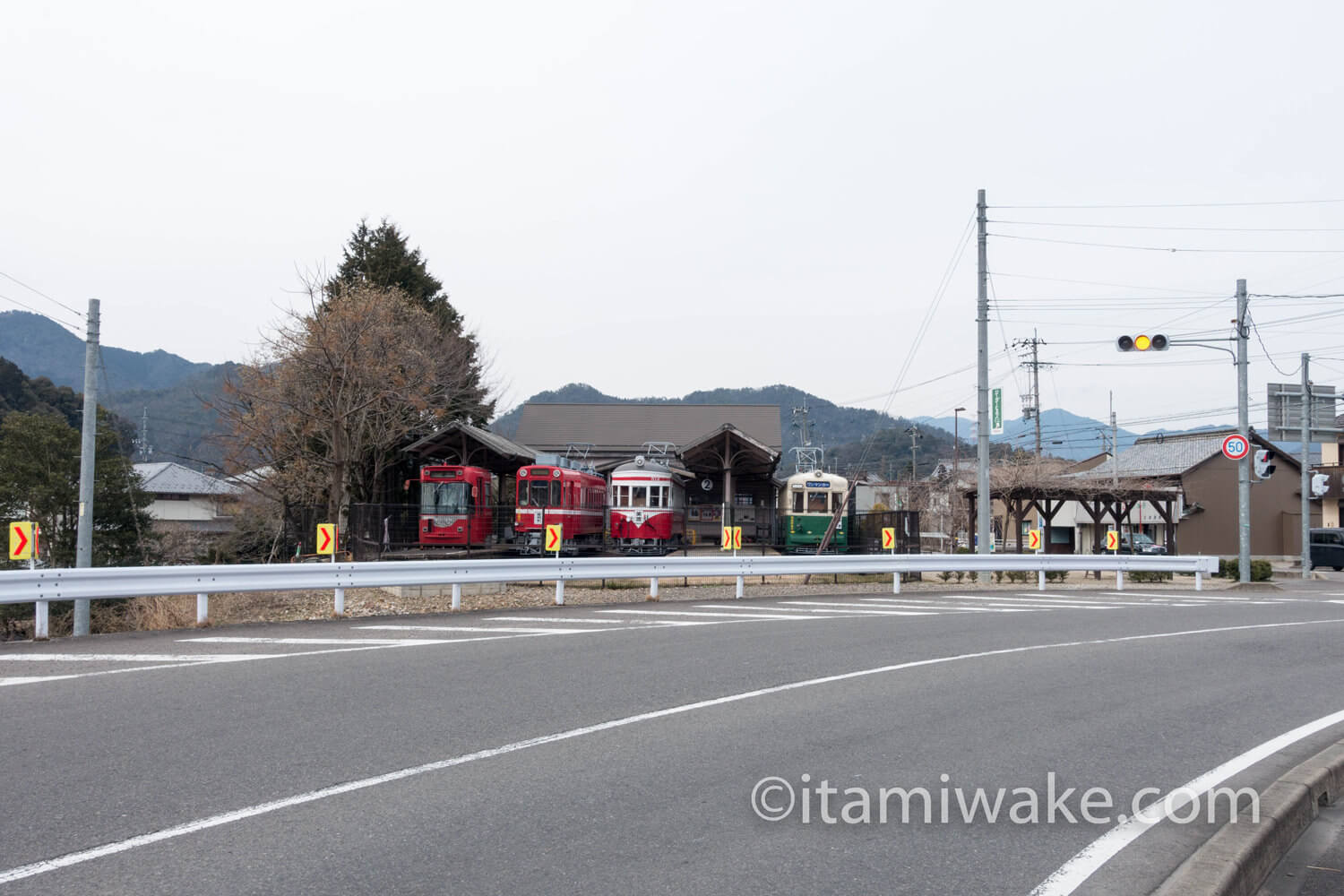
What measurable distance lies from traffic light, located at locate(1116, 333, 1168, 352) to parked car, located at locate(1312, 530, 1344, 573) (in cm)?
2249

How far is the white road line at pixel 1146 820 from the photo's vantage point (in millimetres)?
4340

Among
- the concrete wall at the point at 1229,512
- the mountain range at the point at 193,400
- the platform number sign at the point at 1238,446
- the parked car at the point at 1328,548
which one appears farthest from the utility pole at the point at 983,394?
the mountain range at the point at 193,400

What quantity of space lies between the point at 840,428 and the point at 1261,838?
15980 centimetres

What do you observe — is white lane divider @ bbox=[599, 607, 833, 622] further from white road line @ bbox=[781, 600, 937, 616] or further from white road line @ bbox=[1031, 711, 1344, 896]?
Answer: white road line @ bbox=[1031, 711, 1344, 896]

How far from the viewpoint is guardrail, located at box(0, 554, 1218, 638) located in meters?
11.3

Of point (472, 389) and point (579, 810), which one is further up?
point (472, 389)

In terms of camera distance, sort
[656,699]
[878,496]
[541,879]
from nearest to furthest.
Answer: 1. [541,879]
2. [656,699]
3. [878,496]

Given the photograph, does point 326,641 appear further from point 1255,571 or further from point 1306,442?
point 1306,442

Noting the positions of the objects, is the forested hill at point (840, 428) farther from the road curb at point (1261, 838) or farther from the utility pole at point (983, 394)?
the road curb at point (1261, 838)

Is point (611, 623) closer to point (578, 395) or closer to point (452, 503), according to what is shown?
point (452, 503)

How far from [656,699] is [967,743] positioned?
2437 mm

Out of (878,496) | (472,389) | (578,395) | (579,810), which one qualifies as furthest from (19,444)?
(578,395)

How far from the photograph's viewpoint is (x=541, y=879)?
415 cm

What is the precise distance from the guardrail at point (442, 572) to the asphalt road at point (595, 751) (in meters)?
0.85
